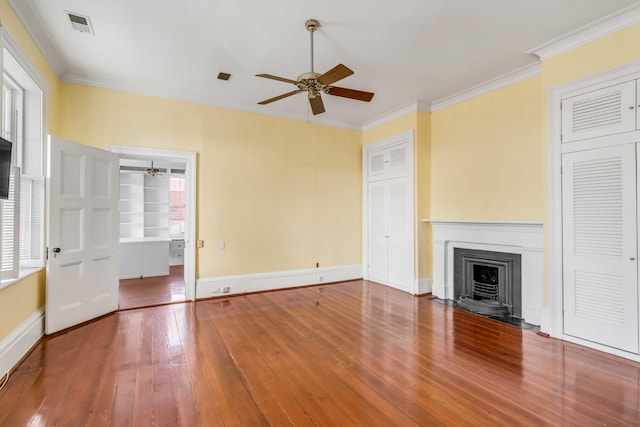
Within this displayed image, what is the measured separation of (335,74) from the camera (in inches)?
108

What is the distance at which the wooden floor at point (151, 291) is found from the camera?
4570mm

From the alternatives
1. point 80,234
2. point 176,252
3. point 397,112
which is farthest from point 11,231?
point 176,252

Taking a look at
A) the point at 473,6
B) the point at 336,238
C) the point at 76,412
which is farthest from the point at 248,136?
the point at 76,412

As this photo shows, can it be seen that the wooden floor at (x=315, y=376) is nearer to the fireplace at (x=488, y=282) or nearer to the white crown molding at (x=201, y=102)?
the fireplace at (x=488, y=282)

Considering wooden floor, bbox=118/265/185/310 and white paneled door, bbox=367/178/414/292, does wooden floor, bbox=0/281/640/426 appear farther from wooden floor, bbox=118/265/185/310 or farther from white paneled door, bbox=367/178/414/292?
white paneled door, bbox=367/178/414/292

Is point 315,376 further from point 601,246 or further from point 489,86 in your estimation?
point 489,86

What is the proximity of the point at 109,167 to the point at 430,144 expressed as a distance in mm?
4674

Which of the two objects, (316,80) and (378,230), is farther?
(378,230)

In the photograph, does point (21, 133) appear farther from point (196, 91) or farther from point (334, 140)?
point (334, 140)

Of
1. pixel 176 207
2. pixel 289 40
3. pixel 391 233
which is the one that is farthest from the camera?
pixel 176 207

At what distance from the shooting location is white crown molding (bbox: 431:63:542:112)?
3773 millimetres

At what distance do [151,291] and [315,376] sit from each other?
3.92 meters

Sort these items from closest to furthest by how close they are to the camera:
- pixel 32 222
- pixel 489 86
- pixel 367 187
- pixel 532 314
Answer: pixel 32 222
pixel 532 314
pixel 489 86
pixel 367 187

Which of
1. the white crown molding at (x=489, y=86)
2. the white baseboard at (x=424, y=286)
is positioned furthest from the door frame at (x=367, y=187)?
the white crown molding at (x=489, y=86)
